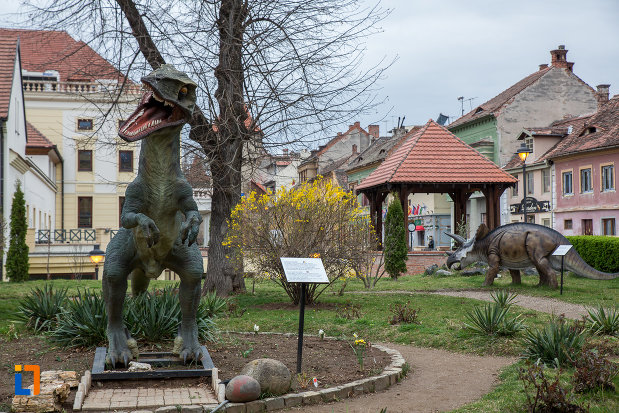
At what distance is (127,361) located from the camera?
6551 millimetres

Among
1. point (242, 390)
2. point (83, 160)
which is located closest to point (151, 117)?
point (242, 390)

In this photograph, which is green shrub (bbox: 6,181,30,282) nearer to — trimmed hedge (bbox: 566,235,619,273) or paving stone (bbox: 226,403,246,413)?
trimmed hedge (bbox: 566,235,619,273)

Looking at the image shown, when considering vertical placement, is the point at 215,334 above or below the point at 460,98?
below

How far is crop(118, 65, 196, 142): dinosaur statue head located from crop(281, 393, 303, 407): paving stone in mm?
2634

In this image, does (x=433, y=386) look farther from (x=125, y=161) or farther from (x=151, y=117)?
(x=125, y=161)

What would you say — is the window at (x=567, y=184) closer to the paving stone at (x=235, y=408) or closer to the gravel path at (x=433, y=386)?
the gravel path at (x=433, y=386)

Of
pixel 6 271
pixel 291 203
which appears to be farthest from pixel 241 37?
pixel 6 271

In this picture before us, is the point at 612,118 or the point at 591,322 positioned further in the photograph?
the point at 612,118

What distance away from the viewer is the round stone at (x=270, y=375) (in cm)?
603

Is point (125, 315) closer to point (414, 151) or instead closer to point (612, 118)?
Answer: point (414, 151)

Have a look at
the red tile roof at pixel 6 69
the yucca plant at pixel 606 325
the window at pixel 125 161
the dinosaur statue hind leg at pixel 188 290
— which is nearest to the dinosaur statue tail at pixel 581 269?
the yucca plant at pixel 606 325

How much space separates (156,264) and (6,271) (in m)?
18.8

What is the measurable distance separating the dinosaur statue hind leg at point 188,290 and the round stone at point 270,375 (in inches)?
37.2

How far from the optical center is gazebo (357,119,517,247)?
83.3ft
